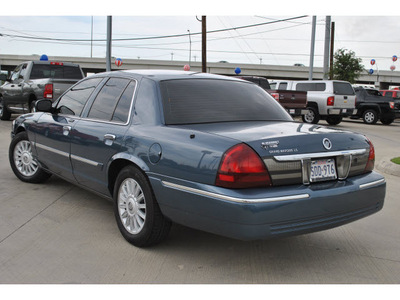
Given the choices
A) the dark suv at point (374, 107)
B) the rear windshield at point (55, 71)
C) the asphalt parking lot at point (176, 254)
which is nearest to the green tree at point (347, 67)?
the dark suv at point (374, 107)

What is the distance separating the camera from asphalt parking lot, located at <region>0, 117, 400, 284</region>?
3242 mm

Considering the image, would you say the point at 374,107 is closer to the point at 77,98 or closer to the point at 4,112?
the point at 4,112

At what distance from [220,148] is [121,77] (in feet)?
5.76

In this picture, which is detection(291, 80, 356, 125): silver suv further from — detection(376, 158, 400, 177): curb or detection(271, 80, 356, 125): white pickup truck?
detection(376, 158, 400, 177): curb

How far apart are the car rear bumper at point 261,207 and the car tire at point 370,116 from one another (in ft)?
61.8

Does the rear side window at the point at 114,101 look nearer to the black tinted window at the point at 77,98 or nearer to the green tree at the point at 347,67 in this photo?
the black tinted window at the point at 77,98

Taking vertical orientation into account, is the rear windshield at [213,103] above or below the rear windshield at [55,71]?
below

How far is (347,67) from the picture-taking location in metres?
29.2

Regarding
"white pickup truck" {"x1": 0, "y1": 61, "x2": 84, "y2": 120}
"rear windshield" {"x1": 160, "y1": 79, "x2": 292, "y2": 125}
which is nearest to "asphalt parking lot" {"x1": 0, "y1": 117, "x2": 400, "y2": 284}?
"rear windshield" {"x1": 160, "y1": 79, "x2": 292, "y2": 125}

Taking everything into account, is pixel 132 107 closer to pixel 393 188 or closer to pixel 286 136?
pixel 286 136

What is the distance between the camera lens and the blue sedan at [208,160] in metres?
3.05

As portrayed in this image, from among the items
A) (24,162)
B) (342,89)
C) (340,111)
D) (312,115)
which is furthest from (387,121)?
(24,162)

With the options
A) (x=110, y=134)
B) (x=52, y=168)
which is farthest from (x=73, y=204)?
(x=110, y=134)

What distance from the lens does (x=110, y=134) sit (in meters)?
4.05
